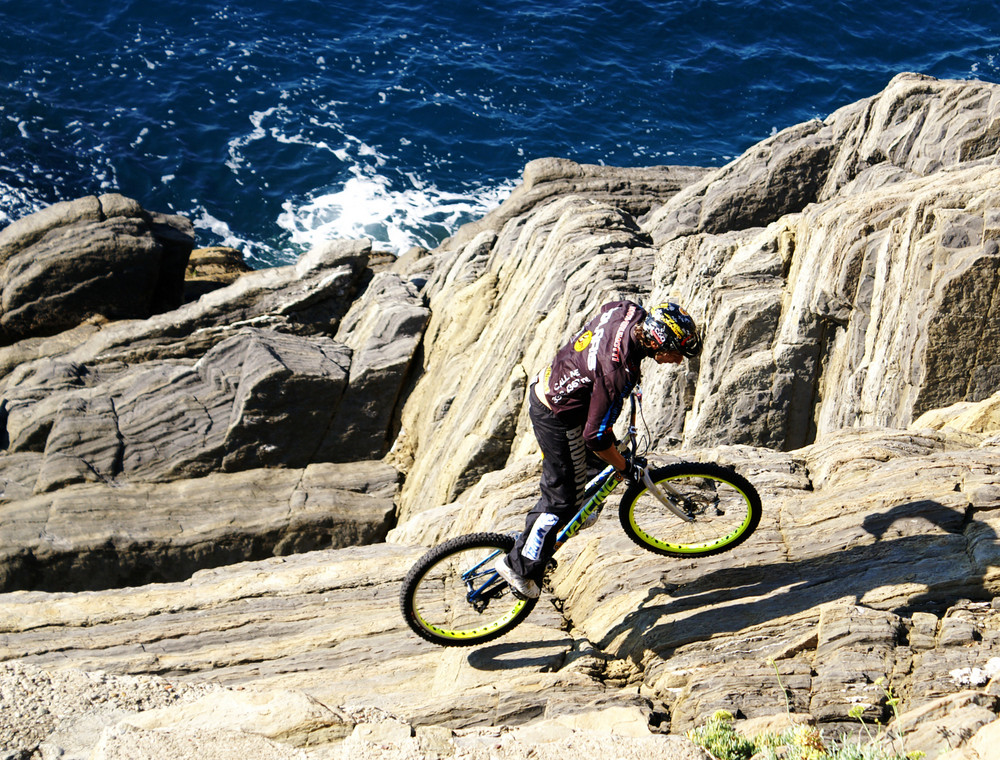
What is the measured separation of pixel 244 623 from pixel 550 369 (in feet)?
18.5

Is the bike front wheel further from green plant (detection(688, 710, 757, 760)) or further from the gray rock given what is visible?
the gray rock

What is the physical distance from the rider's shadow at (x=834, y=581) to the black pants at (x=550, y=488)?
145cm

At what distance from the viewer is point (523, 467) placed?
12.7 m

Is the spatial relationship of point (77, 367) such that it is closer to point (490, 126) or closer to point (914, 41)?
point (490, 126)

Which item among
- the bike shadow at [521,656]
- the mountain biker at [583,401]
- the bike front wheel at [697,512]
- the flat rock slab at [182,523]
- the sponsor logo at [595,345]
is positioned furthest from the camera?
the flat rock slab at [182,523]

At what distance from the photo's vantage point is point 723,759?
6930 mm

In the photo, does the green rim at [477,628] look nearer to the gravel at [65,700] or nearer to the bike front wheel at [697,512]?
the bike front wheel at [697,512]

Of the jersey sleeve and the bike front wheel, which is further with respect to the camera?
the bike front wheel

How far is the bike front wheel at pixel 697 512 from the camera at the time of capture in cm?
880

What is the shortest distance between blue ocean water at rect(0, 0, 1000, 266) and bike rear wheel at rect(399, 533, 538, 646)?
27595 mm

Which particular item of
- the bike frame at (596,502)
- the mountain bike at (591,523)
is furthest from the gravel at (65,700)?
the bike frame at (596,502)

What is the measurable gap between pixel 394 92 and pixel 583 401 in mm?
39680

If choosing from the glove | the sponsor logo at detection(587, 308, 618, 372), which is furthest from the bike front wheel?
the sponsor logo at detection(587, 308, 618, 372)

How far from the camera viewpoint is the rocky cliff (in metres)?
7.98
